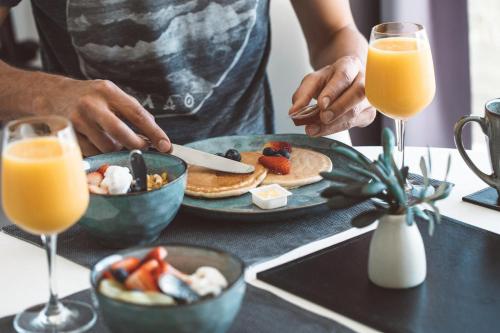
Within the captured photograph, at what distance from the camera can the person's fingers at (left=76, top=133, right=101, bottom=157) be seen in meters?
1.47

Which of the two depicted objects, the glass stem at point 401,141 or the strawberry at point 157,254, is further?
the glass stem at point 401,141

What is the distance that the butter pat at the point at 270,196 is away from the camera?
127 cm

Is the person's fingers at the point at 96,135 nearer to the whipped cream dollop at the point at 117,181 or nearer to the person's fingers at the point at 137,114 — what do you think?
the person's fingers at the point at 137,114

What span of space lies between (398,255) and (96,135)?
0.63 m

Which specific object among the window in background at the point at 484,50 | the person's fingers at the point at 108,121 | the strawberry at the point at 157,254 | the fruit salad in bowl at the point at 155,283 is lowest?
the window in background at the point at 484,50

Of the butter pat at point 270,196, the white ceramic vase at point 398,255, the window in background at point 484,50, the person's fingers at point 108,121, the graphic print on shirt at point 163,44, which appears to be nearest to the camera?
the white ceramic vase at point 398,255

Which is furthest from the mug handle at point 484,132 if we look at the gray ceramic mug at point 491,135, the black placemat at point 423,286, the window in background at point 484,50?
the window in background at point 484,50

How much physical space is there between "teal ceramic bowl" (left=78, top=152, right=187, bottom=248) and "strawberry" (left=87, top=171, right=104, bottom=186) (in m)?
0.07

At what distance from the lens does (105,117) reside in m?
1.37

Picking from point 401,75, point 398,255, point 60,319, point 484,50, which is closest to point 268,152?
point 401,75

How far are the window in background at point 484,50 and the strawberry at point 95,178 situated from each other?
2222mm

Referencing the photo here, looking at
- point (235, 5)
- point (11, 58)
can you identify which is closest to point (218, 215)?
point (235, 5)

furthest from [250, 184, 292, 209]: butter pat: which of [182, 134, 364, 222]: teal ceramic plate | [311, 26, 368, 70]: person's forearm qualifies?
[311, 26, 368, 70]: person's forearm

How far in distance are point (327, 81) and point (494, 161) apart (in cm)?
39
